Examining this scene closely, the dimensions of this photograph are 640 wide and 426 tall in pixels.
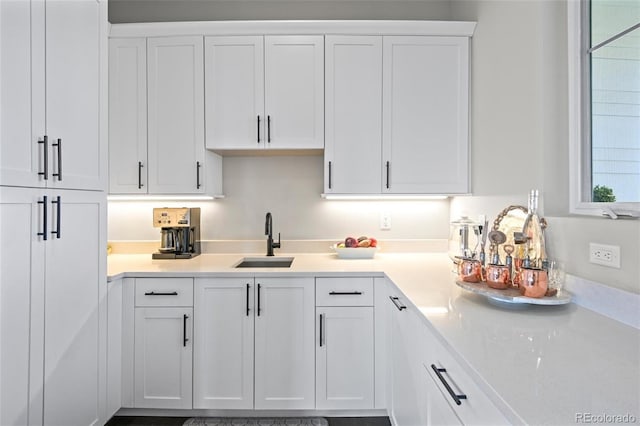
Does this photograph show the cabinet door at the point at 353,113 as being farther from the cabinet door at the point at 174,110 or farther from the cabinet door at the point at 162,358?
the cabinet door at the point at 162,358

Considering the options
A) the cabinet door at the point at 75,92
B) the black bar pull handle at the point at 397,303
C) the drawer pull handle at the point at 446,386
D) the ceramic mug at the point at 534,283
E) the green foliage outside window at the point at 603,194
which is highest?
the cabinet door at the point at 75,92

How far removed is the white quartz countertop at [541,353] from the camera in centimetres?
69

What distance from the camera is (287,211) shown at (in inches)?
109

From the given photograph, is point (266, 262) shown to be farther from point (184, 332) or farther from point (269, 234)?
point (184, 332)

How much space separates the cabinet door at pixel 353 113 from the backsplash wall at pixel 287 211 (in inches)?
14.7

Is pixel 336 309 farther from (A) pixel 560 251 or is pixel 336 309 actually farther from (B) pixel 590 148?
(B) pixel 590 148

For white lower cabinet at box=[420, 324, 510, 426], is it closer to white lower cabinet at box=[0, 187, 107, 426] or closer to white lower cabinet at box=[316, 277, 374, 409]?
white lower cabinet at box=[316, 277, 374, 409]

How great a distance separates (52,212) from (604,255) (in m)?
2.08

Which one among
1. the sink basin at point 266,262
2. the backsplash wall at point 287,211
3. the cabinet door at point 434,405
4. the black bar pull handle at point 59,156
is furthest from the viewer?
the backsplash wall at point 287,211

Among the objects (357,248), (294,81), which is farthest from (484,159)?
(294,81)

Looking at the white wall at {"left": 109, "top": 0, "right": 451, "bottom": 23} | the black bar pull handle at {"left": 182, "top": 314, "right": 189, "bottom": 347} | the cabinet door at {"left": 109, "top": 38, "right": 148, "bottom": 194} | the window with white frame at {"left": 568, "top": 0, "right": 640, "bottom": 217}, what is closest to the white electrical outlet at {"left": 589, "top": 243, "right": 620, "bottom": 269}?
the window with white frame at {"left": 568, "top": 0, "right": 640, "bottom": 217}

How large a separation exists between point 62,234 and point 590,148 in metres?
2.26

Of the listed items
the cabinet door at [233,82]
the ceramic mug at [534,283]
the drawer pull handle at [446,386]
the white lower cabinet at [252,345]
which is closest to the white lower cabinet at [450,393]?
the drawer pull handle at [446,386]

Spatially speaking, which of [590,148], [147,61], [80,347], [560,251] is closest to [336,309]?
[560,251]
